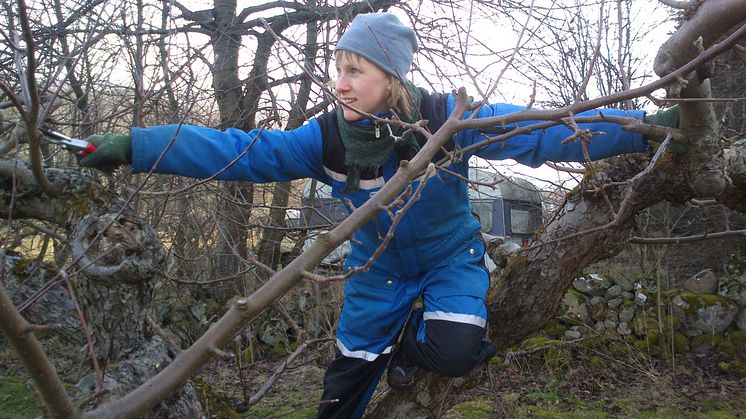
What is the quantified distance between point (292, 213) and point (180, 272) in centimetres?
210

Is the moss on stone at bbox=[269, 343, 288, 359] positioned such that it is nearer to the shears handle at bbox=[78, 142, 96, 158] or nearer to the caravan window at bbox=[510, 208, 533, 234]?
the caravan window at bbox=[510, 208, 533, 234]

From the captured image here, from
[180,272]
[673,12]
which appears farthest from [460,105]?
[673,12]

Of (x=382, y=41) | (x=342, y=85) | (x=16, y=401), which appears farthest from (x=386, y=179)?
(x=16, y=401)

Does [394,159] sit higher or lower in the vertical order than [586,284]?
higher

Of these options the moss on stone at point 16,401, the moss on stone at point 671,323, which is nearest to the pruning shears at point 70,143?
the moss on stone at point 16,401

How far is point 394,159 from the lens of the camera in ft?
8.03

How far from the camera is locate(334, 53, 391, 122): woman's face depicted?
2387mm

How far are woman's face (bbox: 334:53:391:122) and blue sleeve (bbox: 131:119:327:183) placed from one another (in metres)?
0.19

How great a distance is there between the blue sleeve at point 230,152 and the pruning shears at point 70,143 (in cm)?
15

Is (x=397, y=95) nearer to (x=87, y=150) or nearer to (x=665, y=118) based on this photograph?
(x=665, y=118)

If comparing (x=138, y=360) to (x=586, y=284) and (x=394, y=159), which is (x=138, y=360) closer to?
(x=394, y=159)

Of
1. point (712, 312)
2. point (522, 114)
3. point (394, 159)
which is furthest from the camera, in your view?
point (712, 312)

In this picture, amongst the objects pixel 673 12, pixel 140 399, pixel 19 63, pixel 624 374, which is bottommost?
pixel 624 374

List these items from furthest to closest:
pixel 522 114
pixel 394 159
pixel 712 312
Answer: pixel 712 312 → pixel 394 159 → pixel 522 114
